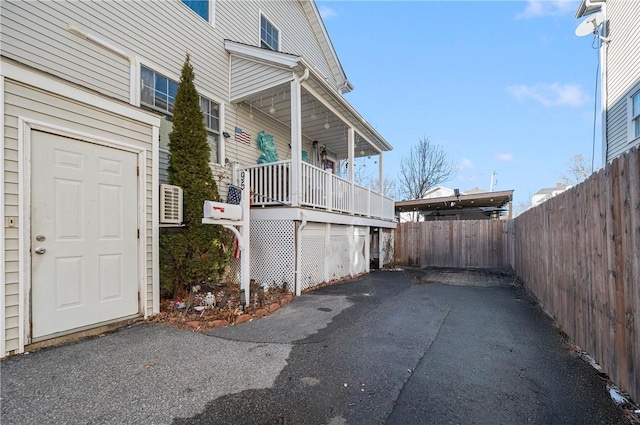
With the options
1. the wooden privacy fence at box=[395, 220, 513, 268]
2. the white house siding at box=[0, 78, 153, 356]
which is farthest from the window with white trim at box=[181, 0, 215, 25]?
the wooden privacy fence at box=[395, 220, 513, 268]

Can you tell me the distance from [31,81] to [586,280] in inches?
245

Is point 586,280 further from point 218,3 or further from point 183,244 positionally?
point 218,3

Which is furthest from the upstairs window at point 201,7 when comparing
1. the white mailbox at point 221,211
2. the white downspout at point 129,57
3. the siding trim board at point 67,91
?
the white mailbox at point 221,211

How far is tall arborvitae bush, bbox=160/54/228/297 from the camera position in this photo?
16.5ft

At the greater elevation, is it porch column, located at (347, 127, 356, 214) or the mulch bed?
porch column, located at (347, 127, 356, 214)

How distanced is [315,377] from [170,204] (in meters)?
3.46

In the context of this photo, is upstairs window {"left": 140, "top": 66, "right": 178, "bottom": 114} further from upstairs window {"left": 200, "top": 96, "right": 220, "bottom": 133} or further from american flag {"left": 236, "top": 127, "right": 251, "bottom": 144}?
american flag {"left": 236, "top": 127, "right": 251, "bottom": 144}

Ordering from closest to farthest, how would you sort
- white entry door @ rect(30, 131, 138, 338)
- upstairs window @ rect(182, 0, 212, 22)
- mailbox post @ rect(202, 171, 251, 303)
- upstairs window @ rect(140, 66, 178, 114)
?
white entry door @ rect(30, 131, 138, 338) < mailbox post @ rect(202, 171, 251, 303) < upstairs window @ rect(140, 66, 178, 114) < upstairs window @ rect(182, 0, 212, 22)

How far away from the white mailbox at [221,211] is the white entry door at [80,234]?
103 centimetres

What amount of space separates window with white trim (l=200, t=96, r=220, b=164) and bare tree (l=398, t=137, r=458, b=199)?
20.4 metres

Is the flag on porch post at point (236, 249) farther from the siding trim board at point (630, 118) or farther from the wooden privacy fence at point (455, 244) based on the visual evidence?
the siding trim board at point (630, 118)

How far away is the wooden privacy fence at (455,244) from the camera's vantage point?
1134 cm

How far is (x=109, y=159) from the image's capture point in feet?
12.8

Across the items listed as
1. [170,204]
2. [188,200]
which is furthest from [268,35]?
[170,204]
